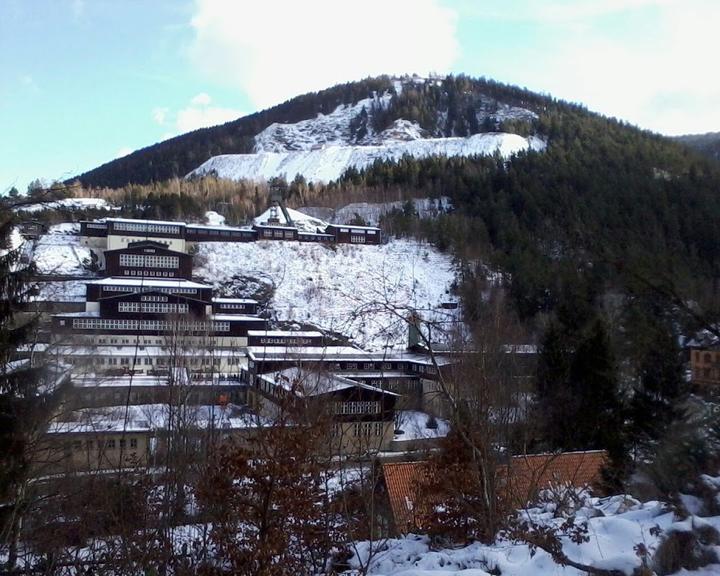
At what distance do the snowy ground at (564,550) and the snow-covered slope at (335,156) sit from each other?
318 ft

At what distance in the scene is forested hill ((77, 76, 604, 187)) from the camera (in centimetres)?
13100

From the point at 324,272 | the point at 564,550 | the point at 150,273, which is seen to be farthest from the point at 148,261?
the point at 564,550

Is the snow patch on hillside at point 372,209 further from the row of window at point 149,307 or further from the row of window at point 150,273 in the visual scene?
the row of window at point 149,307

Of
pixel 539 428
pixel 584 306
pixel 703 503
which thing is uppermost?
pixel 703 503

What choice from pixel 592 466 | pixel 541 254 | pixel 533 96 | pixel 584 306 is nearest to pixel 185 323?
pixel 584 306

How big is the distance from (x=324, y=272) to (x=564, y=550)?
4212cm

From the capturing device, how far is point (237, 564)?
11.7 feet

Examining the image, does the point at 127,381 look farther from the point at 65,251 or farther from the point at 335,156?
the point at 335,156

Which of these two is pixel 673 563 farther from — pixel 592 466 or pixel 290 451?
pixel 592 466

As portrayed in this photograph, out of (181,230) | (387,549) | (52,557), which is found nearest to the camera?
(52,557)

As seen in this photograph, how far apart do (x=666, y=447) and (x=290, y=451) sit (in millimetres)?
2330

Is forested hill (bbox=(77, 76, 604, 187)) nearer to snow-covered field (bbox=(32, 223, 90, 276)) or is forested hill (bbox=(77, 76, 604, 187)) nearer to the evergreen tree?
snow-covered field (bbox=(32, 223, 90, 276))

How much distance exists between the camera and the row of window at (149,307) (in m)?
32.4

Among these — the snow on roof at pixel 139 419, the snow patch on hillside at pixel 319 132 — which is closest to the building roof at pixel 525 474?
the snow on roof at pixel 139 419
